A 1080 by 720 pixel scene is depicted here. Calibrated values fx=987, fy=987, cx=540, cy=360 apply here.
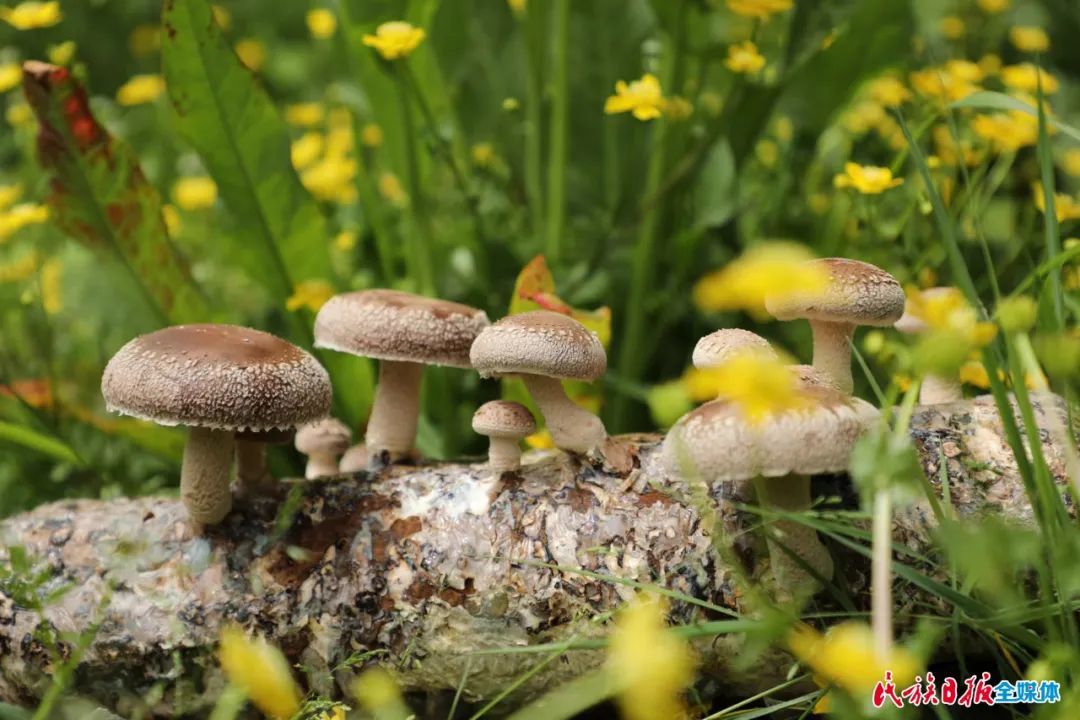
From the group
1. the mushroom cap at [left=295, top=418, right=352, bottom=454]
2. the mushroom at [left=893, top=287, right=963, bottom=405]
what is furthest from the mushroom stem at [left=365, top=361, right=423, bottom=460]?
the mushroom at [left=893, top=287, right=963, bottom=405]

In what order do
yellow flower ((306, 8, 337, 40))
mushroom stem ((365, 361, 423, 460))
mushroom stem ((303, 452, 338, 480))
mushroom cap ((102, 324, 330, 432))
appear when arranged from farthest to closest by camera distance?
yellow flower ((306, 8, 337, 40)) → mushroom stem ((303, 452, 338, 480)) → mushroom stem ((365, 361, 423, 460)) → mushroom cap ((102, 324, 330, 432))

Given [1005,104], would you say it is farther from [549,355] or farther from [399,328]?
[399,328]

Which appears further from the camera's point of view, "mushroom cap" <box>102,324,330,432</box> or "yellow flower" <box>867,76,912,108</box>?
"yellow flower" <box>867,76,912,108</box>

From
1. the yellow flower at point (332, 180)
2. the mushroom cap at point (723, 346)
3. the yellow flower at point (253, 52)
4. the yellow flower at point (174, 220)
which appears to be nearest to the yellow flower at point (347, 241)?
the yellow flower at point (332, 180)

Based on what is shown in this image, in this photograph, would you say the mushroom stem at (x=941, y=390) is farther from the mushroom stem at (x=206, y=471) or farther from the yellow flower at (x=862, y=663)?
the mushroom stem at (x=206, y=471)

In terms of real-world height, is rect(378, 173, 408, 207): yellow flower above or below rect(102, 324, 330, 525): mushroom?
below

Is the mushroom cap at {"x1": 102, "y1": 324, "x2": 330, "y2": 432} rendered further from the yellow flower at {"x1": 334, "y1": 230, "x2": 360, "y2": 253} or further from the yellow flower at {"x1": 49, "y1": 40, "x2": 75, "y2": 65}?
the yellow flower at {"x1": 334, "y1": 230, "x2": 360, "y2": 253}
